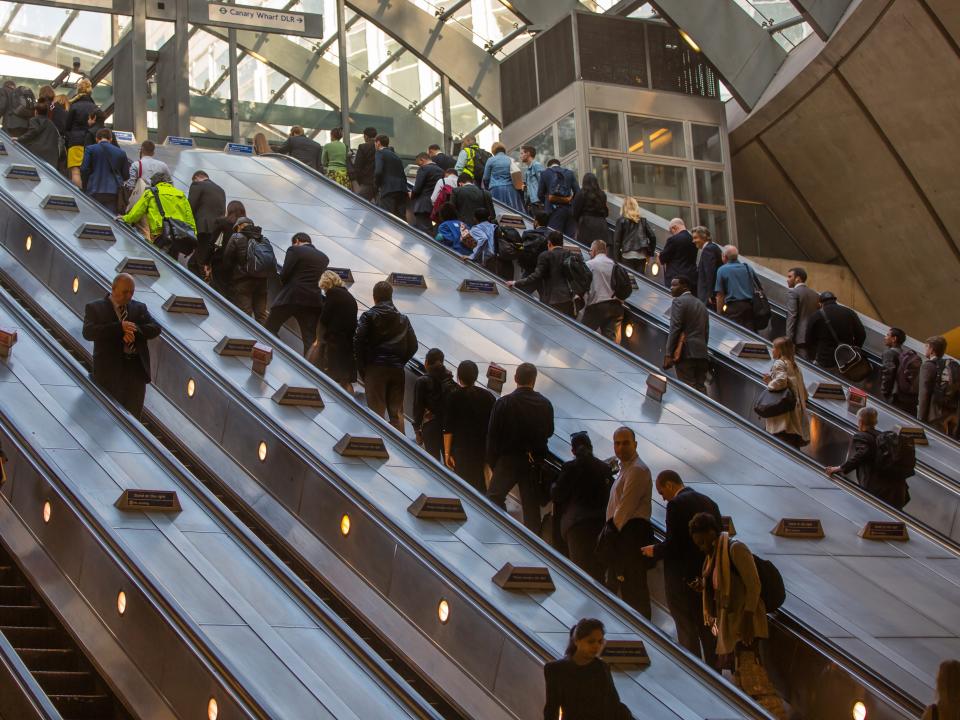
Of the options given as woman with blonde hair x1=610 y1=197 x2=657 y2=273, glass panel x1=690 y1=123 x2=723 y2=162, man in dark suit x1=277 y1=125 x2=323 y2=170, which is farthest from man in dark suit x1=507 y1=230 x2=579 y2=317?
glass panel x1=690 y1=123 x2=723 y2=162

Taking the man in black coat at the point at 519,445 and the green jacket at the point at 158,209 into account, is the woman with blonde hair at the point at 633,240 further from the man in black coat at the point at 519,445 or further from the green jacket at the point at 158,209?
the man in black coat at the point at 519,445

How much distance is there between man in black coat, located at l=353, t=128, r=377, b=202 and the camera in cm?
2120

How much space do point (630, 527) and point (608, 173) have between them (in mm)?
16548

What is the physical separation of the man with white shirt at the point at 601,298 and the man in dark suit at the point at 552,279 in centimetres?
24

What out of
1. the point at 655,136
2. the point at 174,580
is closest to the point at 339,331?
the point at 174,580

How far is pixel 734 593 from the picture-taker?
28.9ft

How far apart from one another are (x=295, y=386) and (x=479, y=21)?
66.7ft

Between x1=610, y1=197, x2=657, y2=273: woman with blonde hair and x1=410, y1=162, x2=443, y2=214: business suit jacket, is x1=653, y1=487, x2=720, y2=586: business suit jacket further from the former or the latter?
x1=410, y1=162, x2=443, y2=214: business suit jacket

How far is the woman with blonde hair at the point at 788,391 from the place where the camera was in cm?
1309

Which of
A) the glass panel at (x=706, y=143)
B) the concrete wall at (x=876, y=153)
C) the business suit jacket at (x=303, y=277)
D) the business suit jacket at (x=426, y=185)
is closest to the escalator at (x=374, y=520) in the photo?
the business suit jacket at (x=303, y=277)

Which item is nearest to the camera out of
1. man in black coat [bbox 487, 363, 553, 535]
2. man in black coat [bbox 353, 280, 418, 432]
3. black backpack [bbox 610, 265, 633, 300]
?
man in black coat [bbox 487, 363, 553, 535]

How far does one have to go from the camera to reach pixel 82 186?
1805cm

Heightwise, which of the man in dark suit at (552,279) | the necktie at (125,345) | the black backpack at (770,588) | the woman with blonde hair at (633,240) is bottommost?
the black backpack at (770,588)

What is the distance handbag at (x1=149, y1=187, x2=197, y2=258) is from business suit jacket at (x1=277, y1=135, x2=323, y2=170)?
6.55 metres
